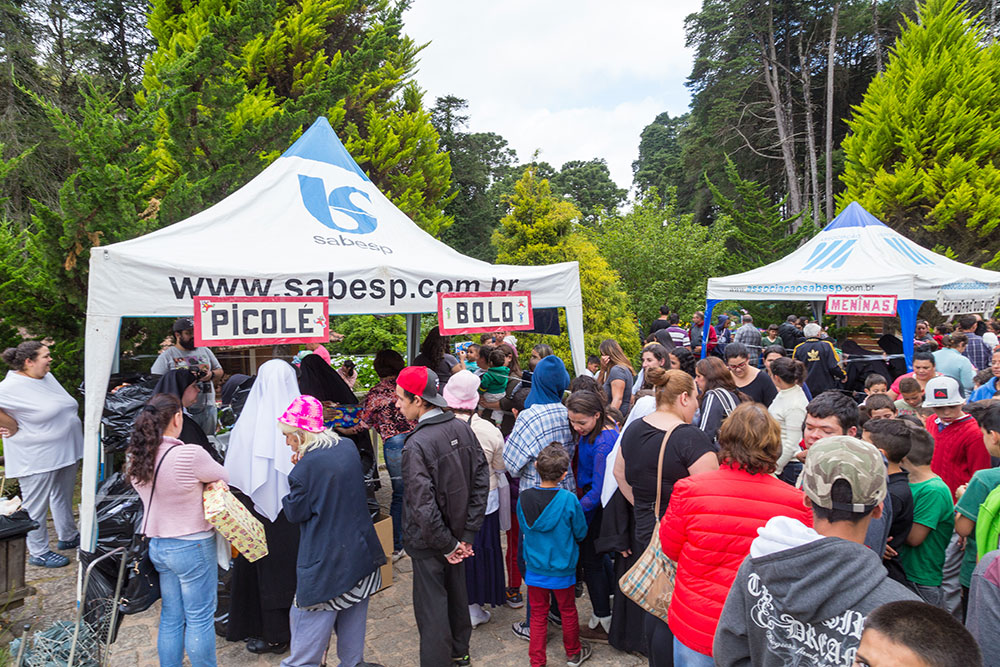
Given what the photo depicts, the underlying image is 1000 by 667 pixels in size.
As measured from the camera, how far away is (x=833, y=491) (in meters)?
1.62

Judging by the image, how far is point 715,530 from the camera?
85.3 inches

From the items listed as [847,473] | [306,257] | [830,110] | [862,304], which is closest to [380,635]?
[306,257]

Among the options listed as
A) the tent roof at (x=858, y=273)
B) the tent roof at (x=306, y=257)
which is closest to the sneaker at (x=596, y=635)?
the tent roof at (x=306, y=257)

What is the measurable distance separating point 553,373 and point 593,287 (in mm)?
9817

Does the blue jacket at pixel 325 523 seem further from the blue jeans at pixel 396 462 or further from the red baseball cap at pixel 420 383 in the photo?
the blue jeans at pixel 396 462

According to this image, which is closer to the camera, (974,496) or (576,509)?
(974,496)

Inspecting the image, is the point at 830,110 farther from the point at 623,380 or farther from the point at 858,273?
the point at 623,380

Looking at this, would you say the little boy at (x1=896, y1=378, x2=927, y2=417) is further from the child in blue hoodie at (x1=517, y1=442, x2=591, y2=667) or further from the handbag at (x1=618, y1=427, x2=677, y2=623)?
the handbag at (x1=618, y1=427, x2=677, y2=623)

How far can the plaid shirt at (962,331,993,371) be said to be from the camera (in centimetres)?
789

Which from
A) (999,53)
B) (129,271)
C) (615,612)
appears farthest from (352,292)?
(999,53)

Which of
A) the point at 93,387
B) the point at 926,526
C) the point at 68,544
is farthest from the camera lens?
the point at 68,544

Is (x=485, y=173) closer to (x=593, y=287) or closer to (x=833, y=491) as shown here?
(x=593, y=287)

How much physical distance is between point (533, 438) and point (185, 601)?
219 centimetres

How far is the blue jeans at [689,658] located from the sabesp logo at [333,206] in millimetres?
4219
